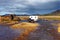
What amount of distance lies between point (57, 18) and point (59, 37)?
1.35 ft

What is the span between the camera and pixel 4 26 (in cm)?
283

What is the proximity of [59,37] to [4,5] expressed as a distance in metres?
1.20

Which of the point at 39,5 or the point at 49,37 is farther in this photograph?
the point at 39,5

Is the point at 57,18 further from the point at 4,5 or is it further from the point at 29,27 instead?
the point at 4,5

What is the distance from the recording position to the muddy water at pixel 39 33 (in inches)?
104

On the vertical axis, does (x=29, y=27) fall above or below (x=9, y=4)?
below

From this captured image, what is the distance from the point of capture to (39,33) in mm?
2719

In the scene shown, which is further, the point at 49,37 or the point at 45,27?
the point at 45,27

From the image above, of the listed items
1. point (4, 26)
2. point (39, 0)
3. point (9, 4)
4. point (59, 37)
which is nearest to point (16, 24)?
point (4, 26)

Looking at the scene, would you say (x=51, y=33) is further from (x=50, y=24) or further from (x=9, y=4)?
(x=9, y=4)

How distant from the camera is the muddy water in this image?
263cm

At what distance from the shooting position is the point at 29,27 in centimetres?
279

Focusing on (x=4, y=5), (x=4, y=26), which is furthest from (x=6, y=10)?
(x=4, y=26)

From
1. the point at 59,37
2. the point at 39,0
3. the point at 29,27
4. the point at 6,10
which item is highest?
the point at 39,0
